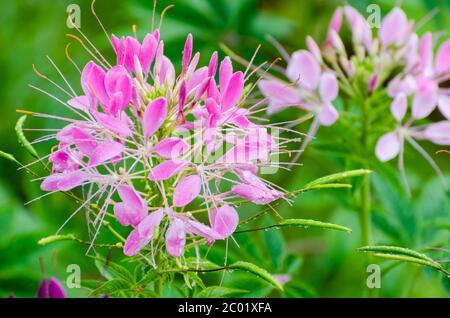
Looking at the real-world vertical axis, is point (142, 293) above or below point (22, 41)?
below

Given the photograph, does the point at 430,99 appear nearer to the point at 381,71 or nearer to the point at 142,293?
the point at 381,71

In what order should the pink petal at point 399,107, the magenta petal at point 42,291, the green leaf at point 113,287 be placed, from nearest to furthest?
the green leaf at point 113,287, the magenta petal at point 42,291, the pink petal at point 399,107

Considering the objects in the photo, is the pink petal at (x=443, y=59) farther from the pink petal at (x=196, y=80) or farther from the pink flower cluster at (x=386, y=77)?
the pink petal at (x=196, y=80)

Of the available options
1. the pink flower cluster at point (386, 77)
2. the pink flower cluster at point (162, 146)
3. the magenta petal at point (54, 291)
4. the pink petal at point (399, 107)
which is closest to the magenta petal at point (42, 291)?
the magenta petal at point (54, 291)

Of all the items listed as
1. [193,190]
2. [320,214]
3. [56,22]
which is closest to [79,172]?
[193,190]

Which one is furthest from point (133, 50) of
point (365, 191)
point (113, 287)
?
point (365, 191)
